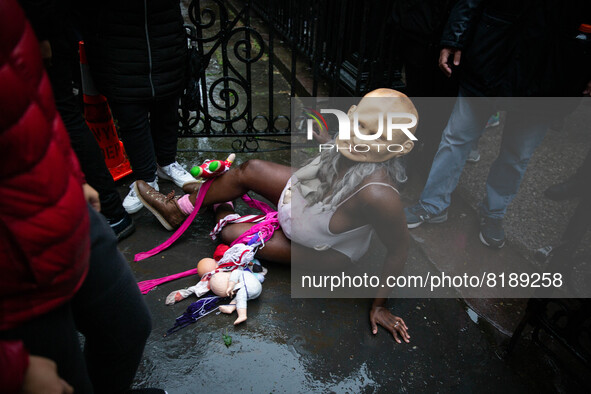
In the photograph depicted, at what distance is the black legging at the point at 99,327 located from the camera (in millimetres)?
1047

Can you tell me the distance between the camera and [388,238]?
210 cm

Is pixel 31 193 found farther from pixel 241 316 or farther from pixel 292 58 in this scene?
pixel 292 58

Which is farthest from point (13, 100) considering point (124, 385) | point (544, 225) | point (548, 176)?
point (548, 176)

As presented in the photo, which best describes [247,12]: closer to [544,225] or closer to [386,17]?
[386,17]

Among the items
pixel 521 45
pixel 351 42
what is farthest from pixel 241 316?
pixel 351 42

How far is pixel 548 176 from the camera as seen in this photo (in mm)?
3699

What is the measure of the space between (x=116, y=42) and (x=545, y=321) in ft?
8.50

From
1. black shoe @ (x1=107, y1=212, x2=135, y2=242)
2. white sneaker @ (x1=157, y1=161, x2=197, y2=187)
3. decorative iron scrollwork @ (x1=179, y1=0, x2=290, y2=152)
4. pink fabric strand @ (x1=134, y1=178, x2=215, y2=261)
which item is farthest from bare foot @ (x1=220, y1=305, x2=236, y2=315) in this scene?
decorative iron scrollwork @ (x1=179, y1=0, x2=290, y2=152)

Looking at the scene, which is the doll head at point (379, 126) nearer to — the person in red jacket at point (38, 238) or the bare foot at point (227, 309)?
the bare foot at point (227, 309)

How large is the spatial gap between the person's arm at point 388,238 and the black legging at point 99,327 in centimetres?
112

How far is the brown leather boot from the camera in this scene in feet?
8.65

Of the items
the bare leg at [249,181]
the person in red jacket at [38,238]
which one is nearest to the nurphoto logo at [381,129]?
the bare leg at [249,181]

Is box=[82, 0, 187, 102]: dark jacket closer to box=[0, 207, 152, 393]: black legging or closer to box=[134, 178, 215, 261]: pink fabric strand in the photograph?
box=[134, 178, 215, 261]: pink fabric strand

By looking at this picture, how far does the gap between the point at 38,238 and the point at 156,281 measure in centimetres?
143
